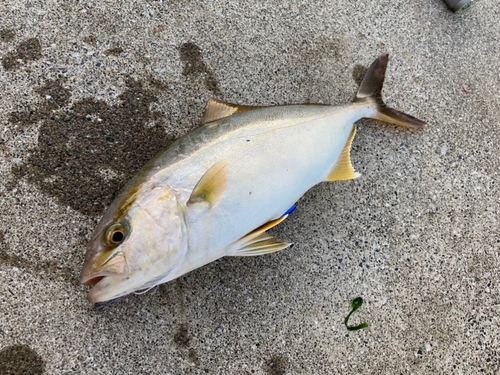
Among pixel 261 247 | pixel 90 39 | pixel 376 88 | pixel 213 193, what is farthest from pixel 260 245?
pixel 90 39

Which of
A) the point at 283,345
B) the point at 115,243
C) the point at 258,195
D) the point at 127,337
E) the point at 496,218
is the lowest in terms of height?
the point at 496,218

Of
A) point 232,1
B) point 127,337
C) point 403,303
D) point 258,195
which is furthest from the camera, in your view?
point 232,1

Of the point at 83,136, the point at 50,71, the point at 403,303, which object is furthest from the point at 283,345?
the point at 50,71

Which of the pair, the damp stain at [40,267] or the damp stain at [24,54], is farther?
the damp stain at [24,54]

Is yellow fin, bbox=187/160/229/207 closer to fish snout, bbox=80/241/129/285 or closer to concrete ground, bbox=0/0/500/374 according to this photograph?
fish snout, bbox=80/241/129/285

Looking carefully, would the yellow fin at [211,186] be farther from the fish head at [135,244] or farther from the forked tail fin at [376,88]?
the forked tail fin at [376,88]

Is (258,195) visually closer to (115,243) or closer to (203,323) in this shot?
(115,243)

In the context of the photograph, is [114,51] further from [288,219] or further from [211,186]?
[288,219]

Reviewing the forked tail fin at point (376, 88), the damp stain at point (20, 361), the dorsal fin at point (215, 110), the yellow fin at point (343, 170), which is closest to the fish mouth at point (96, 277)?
the damp stain at point (20, 361)
